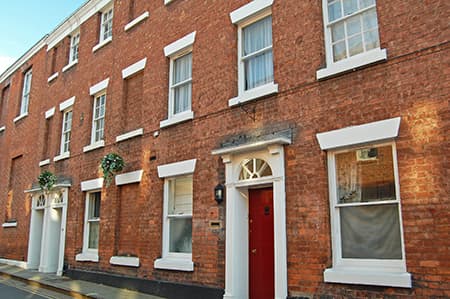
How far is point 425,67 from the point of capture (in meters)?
5.99

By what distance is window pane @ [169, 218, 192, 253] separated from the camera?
9.38 m

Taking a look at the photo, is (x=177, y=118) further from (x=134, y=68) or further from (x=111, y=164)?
(x=134, y=68)

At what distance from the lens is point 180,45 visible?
33.9 ft

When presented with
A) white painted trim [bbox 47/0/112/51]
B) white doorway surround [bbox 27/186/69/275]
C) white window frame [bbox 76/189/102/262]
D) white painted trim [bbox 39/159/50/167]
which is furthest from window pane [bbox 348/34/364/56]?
white painted trim [bbox 39/159/50/167]

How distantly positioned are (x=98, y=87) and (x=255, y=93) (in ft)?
22.9

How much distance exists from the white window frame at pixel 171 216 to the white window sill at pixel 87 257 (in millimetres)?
3130

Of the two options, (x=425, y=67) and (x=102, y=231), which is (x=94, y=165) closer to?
(x=102, y=231)

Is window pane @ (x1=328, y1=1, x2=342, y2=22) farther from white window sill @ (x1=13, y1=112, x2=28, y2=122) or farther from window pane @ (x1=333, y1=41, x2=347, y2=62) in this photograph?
white window sill @ (x1=13, y1=112, x2=28, y2=122)

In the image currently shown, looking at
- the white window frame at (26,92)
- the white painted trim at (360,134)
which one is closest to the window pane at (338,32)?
the white painted trim at (360,134)

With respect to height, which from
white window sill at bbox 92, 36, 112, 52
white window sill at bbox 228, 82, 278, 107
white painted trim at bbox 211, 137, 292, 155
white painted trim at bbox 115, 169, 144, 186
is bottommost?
white painted trim at bbox 115, 169, 144, 186

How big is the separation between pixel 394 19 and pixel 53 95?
13555mm

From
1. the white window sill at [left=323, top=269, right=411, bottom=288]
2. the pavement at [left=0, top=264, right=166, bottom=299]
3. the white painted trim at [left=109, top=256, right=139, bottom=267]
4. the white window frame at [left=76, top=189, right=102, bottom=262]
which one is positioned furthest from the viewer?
the white window frame at [left=76, top=189, right=102, bottom=262]

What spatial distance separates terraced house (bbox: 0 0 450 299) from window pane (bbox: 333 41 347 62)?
3 cm

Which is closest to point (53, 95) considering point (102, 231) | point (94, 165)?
point (94, 165)
